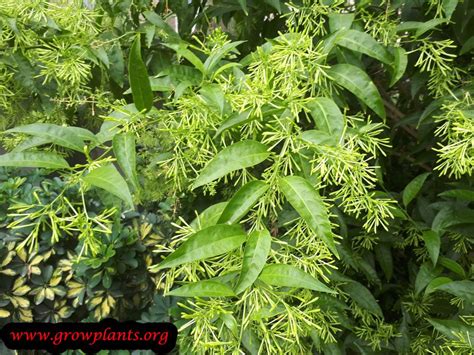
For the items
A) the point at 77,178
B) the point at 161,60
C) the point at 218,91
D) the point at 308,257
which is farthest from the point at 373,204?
the point at 161,60

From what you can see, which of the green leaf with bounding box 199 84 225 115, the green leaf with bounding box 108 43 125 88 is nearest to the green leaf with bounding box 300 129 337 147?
the green leaf with bounding box 199 84 225 115

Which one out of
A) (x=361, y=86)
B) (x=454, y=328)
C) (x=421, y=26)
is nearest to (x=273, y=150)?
(x=361, y=86)

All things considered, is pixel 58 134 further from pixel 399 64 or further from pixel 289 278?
pixel 399 64

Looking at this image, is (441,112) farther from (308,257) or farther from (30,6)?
(30,6)

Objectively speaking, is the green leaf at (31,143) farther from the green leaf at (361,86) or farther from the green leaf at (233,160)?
the green leaf at (361,86)

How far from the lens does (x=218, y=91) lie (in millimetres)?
666

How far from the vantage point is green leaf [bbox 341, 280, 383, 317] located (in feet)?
3.08

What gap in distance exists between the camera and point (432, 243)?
86cm

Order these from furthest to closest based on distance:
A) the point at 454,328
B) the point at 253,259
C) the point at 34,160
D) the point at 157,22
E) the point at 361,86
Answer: the point at 157,22, the point at 454,328, the point at 361,86, the point at 34,160, the point at 253,259

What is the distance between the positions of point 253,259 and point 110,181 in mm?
181

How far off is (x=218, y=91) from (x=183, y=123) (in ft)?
0.22

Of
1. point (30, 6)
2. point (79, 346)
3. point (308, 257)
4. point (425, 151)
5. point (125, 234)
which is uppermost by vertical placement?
point (30, 6)

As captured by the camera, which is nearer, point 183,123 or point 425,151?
point 183,123

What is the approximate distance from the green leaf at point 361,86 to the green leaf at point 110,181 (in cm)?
34
